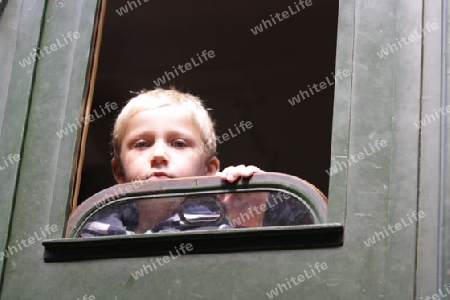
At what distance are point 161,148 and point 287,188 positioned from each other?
768 mm

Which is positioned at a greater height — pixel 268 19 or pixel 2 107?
pixel 268 19

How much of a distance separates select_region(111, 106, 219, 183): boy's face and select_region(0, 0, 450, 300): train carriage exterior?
34cm

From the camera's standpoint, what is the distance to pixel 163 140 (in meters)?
5.40

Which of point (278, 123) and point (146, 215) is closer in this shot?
point (146, 215)

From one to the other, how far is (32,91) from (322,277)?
4.20ft

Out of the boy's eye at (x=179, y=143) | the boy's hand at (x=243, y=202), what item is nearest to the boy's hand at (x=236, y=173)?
the boy's hand at (x=243, y=202)

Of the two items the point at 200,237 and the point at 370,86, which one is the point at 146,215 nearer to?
the point at 200,237

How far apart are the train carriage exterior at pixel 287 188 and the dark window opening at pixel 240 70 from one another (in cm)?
139

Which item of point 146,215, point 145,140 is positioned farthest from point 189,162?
point 146,215

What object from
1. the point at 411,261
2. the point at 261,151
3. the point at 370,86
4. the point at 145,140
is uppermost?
the point at 261,151

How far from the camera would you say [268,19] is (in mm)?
6895

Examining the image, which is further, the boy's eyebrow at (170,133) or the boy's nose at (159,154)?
the boy's eyebrow at (170,133)

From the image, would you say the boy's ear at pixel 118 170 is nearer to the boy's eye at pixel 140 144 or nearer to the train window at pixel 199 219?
the boy's eye at pixel 140 144

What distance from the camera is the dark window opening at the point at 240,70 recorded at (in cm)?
686
